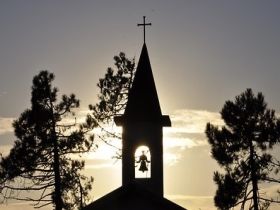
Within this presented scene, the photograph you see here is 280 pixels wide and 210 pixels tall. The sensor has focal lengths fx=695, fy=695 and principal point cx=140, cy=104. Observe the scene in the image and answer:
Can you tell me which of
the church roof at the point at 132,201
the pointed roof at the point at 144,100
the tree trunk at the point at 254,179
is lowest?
the church roof at the point at 132,201

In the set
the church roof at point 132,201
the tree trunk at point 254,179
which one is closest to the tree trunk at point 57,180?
the tree trunk at point 254,179

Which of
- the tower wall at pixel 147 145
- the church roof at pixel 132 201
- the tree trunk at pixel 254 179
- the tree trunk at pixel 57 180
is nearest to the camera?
the church roof at pixel 132 201

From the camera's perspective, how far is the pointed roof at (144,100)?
24.1 m

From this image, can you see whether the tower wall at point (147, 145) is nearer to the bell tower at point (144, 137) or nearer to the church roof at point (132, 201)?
the bell tower at point (144, 137)

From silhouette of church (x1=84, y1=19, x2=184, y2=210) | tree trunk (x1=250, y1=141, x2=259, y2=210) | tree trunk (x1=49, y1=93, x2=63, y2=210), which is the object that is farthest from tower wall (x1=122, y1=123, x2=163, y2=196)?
tree trunk (x1=250, y1=141, x2=259, y2=210)

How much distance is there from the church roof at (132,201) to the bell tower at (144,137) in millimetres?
804

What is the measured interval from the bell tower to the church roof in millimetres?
804

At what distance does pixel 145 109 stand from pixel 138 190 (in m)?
3.43

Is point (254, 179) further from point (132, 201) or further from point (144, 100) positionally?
point (132, 201)

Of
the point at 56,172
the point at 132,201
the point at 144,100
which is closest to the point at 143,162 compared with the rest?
the point at 132,201

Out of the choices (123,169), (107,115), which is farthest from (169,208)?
(107,115)

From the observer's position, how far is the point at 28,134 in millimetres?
32031

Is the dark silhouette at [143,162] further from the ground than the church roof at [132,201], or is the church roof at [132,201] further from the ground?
the dark silhouette at [143,162]

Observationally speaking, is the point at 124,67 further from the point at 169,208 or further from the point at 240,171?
the point at 169,208
